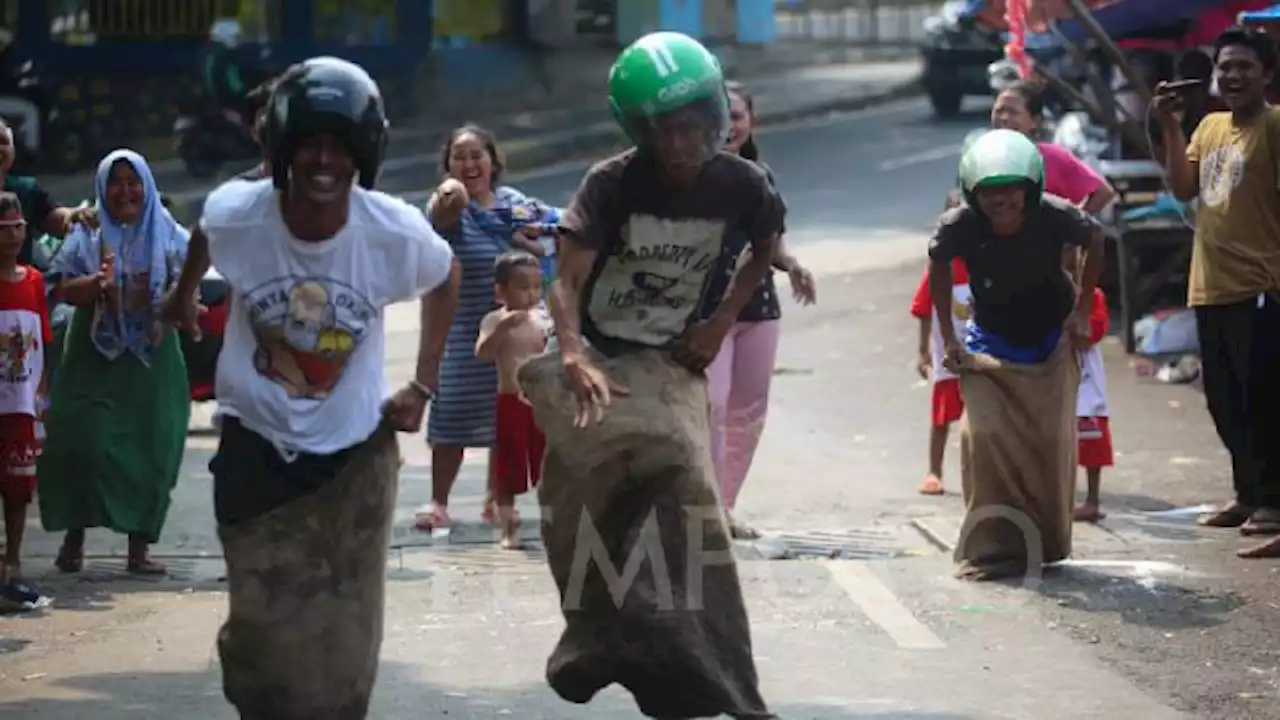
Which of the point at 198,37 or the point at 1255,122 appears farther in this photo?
the point at 198,37

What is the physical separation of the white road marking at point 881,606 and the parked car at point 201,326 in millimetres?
2364

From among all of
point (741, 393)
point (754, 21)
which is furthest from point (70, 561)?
point (754, 21)

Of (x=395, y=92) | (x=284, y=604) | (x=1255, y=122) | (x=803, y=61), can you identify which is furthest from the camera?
(x=803, y=61)

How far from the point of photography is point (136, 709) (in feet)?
21.4

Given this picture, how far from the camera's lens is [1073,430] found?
8453 millimetres

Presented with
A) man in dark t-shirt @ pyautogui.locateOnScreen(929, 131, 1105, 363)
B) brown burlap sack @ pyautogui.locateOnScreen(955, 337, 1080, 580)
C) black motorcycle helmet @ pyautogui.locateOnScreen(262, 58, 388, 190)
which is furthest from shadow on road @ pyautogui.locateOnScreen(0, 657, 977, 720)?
man in dark t-shirt @ pyautogui.locateOnScreen(929, 131, 1105, 363)

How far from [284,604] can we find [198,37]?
2103cm

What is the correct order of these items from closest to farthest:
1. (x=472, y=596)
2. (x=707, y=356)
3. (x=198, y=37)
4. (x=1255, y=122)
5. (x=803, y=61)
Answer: (x=707, y=356), (x=472, y=596), (x=1255, y=122), (x=198, y=37), (x=803, y=61)

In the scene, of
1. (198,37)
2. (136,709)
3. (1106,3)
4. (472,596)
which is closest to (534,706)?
(136,709)

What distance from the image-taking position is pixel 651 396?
6.07m

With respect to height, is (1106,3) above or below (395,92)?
above

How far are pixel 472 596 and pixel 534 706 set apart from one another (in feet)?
5.18

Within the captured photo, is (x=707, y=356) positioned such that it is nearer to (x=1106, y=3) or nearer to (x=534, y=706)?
(x=534, y=706)

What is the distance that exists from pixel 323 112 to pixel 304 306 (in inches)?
17.5
